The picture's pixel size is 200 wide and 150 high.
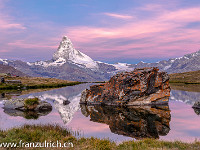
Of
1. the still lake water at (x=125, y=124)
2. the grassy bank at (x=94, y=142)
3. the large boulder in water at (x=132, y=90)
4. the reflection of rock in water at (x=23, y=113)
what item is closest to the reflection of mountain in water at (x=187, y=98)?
the large boulder in water at (x=132, y=90)

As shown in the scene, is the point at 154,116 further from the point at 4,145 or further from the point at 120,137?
the point at 4,145

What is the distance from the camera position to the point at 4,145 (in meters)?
14.4

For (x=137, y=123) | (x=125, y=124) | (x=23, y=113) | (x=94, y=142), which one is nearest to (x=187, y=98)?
(x=137, y=123)

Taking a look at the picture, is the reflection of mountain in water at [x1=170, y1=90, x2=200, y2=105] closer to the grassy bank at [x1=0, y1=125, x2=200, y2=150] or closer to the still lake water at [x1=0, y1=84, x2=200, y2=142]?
the still lake water at [x1=0, y1=84, x2=200, y2=142]

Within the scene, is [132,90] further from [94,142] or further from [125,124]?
[94,142]

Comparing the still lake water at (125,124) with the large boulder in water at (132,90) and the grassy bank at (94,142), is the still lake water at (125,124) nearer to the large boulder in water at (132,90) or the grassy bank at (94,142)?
the grassy bank at (94,142)

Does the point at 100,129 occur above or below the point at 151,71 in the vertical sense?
below

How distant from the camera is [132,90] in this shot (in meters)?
36.8

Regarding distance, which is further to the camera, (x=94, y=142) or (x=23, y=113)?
(x=23, y=113)

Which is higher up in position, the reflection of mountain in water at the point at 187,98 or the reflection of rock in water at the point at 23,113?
the reflection of rock in water at the point at 23,113

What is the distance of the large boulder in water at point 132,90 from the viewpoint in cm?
3681

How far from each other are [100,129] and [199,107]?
20034 millimetres

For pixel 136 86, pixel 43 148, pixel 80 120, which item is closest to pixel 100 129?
pixel 80 120

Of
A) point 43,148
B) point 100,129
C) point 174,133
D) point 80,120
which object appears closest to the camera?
point 43,148
